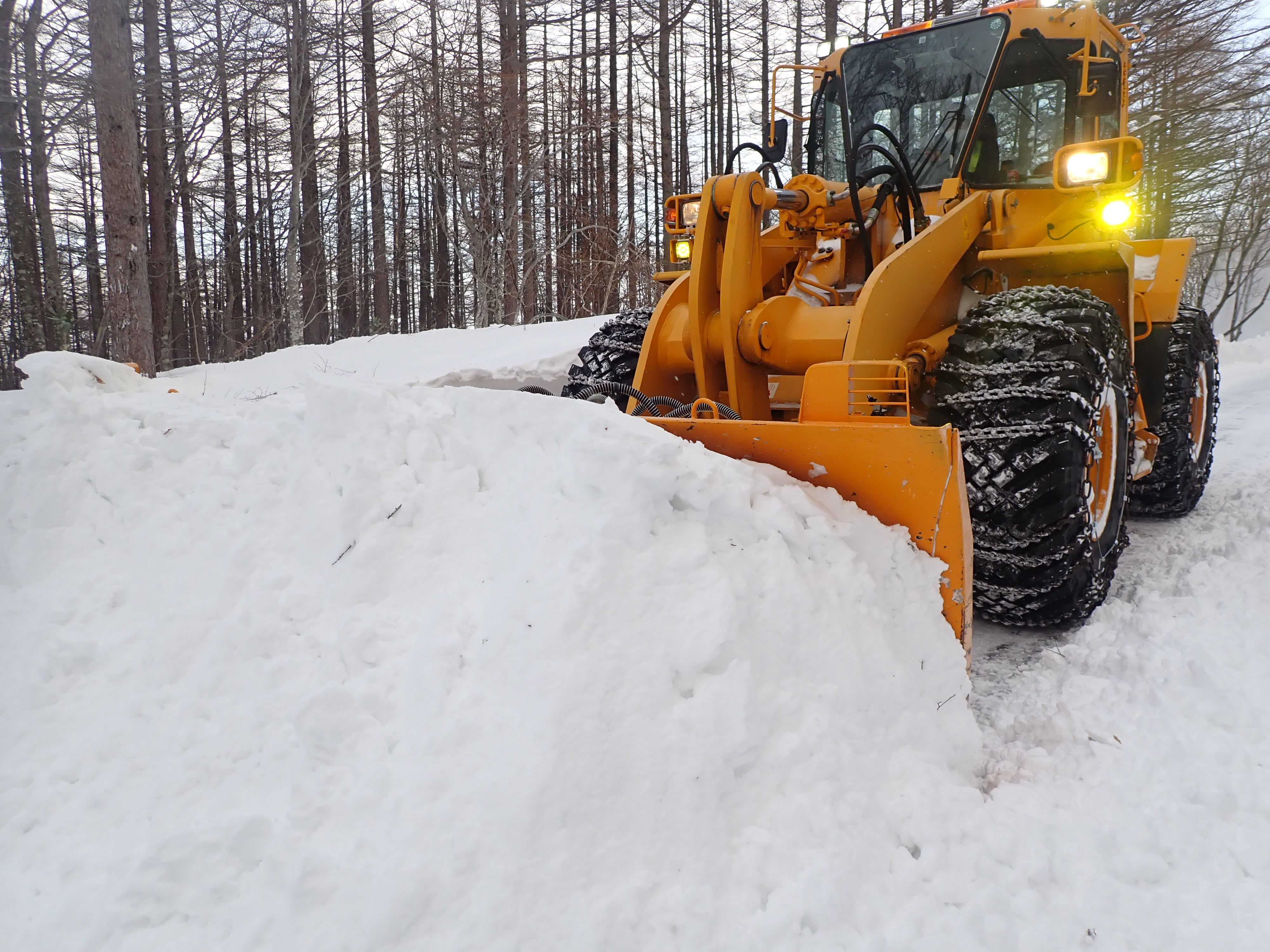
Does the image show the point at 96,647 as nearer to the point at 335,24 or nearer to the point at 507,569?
the point at 507,569

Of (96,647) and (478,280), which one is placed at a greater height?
(478,280)

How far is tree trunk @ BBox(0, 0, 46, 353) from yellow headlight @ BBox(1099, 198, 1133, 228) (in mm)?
15719

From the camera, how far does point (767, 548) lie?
2.44 meters

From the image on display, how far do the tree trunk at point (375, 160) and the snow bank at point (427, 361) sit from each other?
811 cm

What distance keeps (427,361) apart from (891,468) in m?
6.92

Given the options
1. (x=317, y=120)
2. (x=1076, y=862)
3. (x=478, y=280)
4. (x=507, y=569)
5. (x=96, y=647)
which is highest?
(x=317, y=120)

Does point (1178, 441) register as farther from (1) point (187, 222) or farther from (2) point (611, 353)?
(1) point (187, 222)

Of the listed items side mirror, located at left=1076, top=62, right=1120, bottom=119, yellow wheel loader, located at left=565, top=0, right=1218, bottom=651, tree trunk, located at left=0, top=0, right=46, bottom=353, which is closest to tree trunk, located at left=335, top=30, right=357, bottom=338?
tree trunk, located at left=0, top=0, right=46, bottom=353

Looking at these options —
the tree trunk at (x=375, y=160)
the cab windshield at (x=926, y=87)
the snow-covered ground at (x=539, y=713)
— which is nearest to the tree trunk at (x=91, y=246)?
the tree trunk at (x=375, y=160)

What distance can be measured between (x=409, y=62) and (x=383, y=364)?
11.4 m

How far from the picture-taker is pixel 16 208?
14664 millimetres

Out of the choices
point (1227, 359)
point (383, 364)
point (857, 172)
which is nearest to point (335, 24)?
point (383, 364)

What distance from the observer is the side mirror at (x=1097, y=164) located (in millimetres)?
3580

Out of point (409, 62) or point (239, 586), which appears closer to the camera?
point (239, 586)
